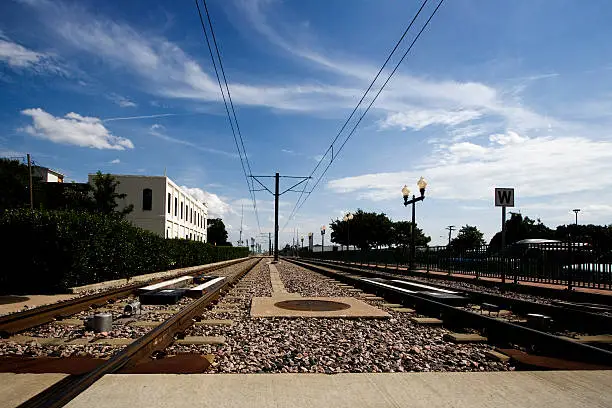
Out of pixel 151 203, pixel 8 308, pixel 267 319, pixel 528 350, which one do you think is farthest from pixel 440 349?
pixel 151 203

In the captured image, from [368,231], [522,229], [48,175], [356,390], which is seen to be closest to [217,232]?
[368,231]

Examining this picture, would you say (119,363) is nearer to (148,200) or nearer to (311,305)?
(311,305)

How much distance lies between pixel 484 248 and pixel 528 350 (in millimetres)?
15189

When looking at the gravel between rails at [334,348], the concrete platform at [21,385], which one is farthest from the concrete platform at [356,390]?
the gravel between rails at [334,348]

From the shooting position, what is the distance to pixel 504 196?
55.6 feet

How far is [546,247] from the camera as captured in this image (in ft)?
52.6

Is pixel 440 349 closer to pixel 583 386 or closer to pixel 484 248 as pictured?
pixel 583 386

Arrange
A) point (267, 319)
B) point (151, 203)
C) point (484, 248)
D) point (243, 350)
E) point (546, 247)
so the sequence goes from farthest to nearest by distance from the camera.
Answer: point (151, 203)
point (484, 248)
point (546, 247)
point (267, 319)
point (243, 350)

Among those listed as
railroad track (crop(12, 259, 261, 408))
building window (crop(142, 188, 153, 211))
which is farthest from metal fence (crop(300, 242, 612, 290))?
building window (crop(142, 188, 153, 211))

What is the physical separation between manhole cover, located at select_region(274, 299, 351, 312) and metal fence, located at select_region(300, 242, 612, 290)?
737 cm

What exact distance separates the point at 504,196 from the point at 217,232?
4164 inches

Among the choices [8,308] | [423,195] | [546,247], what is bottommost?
[8,308]

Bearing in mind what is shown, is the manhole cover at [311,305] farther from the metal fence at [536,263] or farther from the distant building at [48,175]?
the distant building at [48,175]

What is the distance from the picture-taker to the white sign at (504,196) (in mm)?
16844
